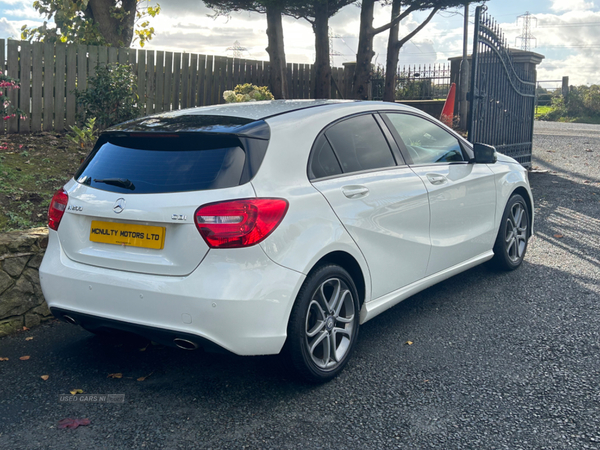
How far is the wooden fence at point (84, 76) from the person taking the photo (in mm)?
10297

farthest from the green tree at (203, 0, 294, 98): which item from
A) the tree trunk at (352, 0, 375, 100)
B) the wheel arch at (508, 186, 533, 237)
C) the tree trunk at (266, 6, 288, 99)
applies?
the wheel arch at (508, 186, 533, 237)

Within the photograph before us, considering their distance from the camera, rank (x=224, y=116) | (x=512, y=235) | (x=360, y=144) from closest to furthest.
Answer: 1. (x=224, y=116)
2. (x=360, y=144)
3. (x=512, y=235)

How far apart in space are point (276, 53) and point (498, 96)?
516 cm

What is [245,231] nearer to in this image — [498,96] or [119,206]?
[119,206]

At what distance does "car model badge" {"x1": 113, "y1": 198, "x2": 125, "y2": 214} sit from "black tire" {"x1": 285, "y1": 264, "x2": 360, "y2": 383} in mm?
1075

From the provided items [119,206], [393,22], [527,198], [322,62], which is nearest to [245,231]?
[119,206]

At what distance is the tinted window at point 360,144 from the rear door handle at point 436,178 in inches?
15.7

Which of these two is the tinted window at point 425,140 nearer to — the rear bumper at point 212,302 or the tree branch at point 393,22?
the rear bumper at point 212,302

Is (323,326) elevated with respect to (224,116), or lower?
lower

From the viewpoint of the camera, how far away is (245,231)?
310cm

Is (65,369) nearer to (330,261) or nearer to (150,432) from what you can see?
Answer: (150,432)

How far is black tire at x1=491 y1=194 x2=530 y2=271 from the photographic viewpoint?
5652mm

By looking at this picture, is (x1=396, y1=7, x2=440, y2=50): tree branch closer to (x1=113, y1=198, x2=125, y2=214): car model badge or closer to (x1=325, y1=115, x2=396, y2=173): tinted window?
(x1=325, y1=115, x2=396, y2=173): tinted window

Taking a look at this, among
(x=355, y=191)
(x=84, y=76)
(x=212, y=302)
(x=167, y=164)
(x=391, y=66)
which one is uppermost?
(x=391, y=66)
